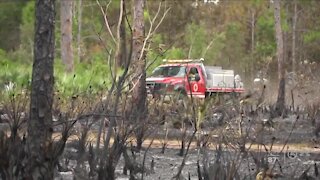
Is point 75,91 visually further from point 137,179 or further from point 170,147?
point 137,179

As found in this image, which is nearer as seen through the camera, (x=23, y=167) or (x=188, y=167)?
(x=23, y=167)

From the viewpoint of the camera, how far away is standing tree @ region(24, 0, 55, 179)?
5414 millimetres

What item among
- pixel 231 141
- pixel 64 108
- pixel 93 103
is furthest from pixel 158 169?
pixel 64 108

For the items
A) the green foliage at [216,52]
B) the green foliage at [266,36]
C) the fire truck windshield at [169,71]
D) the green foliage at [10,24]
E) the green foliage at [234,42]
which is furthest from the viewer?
the green foliage at [10,24]

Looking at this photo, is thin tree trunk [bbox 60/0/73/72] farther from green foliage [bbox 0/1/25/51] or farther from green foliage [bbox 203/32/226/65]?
green foliage [bbox 0/1/25/51]

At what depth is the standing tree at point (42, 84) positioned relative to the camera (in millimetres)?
5414

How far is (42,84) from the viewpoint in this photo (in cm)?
543

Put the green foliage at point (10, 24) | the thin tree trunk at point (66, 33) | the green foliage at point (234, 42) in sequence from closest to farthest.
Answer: the thin tree trunk at point (66, 33)
the green foliage at point (234, 42)
the green foliage at point (10, 24)

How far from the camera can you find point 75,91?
1344cm

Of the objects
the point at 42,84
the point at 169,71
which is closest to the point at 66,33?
the point at 169,71

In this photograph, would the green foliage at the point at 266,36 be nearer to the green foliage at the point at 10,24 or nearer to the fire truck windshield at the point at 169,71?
the green foliage at the point at 10,24

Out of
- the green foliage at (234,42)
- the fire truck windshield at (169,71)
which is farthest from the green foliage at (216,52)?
the fire truck windshield at (169,71)

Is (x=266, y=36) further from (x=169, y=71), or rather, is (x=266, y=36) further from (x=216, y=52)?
(x=169, y=71)

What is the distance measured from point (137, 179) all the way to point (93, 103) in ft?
18.9
